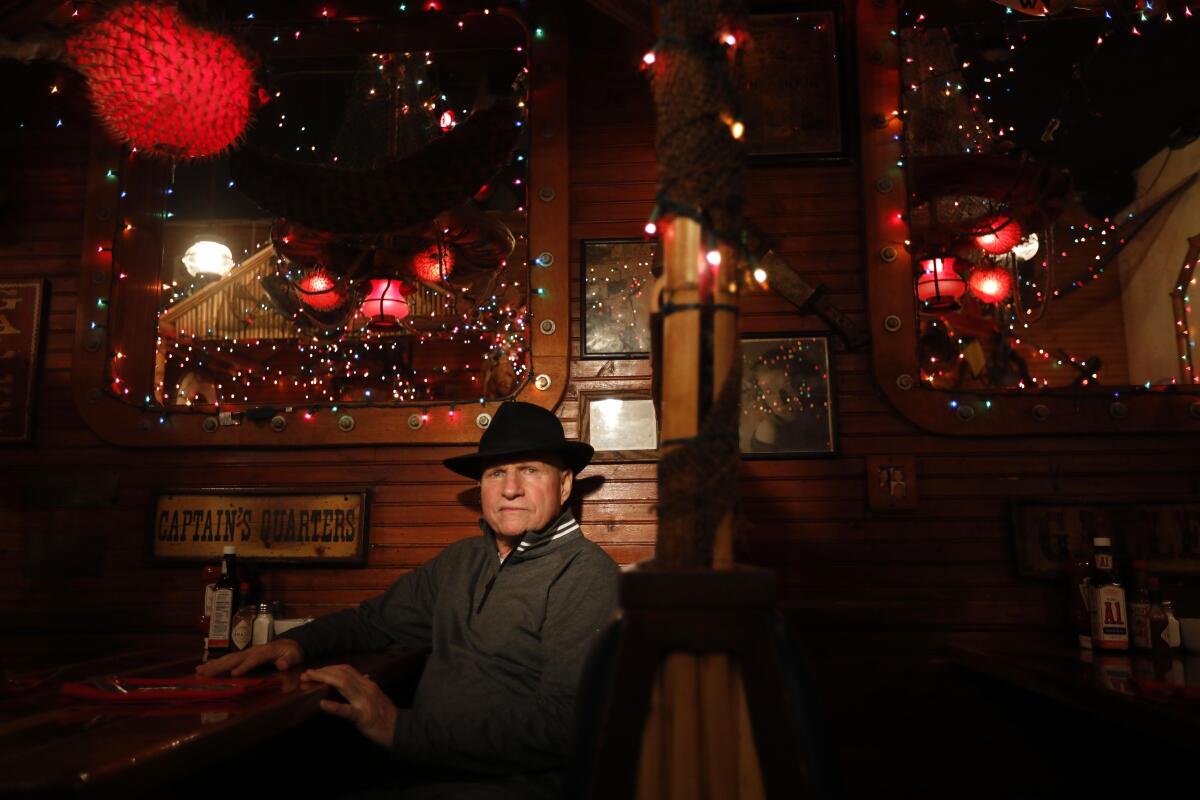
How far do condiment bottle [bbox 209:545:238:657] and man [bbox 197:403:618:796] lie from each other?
1.13 feet

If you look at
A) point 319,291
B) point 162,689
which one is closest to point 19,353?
point 319,291

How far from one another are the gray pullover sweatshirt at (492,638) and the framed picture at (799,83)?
1.86m

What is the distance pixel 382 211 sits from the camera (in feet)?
10.1

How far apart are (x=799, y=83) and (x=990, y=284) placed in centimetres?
188

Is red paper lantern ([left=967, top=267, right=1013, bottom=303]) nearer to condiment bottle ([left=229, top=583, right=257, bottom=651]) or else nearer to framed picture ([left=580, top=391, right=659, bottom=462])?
framed picture ([left=580, top=391, right=659, bottom=462])

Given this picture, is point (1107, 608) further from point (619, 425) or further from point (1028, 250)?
point (1028, 250)

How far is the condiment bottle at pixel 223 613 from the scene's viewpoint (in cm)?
272

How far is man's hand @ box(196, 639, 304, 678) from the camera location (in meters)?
2.19

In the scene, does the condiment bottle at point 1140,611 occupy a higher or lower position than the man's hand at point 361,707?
higher

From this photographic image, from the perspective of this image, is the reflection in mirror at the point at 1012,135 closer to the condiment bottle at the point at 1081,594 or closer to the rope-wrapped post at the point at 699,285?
the condiment bottle at the point at 1081,594

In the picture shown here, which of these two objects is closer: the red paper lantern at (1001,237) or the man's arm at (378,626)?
the man's arm at (378,626)

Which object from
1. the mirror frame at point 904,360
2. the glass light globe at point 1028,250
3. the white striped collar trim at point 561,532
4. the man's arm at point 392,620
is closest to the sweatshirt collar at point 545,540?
the white striped collar trim at point 561,532

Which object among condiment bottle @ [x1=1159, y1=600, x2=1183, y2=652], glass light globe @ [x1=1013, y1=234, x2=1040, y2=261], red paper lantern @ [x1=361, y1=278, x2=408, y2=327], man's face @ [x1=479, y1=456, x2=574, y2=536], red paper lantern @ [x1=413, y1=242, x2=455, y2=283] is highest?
glass light globe @ [x1=1013, y1=234, x2=1040, y2=261]

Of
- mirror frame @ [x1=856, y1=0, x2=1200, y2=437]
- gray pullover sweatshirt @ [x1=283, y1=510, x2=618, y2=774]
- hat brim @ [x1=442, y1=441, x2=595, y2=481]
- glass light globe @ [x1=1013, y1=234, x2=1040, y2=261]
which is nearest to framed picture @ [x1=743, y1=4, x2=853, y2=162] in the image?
mirror frame @ [x1=856, y1=0, x2=1200, y2=437]
